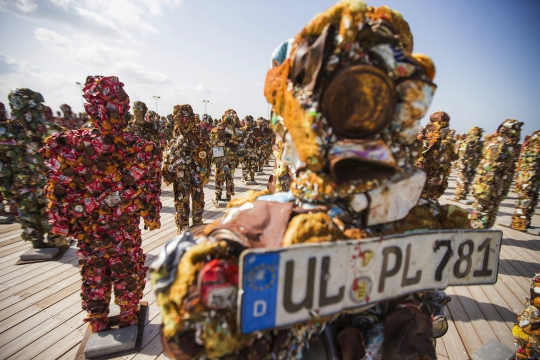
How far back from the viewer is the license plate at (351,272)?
0.98 m

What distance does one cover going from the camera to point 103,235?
8.50 ft

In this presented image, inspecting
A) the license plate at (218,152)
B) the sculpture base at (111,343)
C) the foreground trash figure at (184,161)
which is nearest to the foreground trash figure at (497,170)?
the foreground trash figure at (184,161)

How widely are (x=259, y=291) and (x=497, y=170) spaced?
276 inches

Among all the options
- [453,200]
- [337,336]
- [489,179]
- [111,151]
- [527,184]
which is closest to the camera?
[337,336]

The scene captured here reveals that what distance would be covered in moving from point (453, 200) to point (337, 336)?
10.5 metres


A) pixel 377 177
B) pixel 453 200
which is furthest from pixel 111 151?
pixel 453 200

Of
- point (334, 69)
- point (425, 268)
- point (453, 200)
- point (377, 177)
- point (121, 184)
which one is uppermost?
point (334, 69)

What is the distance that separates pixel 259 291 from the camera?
0.99 m

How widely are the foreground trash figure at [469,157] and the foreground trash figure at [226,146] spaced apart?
8.02m

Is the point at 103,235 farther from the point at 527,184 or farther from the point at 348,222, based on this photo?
the point at 527,184

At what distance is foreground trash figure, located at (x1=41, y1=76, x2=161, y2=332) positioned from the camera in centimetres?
234

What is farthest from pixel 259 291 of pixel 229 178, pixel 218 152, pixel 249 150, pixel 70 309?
pixel 249 150

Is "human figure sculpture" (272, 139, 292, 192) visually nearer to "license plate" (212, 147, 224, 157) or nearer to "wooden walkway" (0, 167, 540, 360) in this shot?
"wooden walkway" (0, 167, 540, 360)

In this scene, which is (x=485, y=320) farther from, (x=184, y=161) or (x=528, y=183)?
(x=184, y=161)
